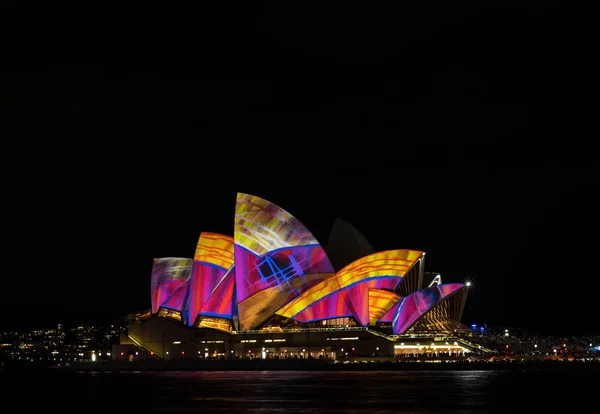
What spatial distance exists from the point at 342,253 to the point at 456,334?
13.6 metres

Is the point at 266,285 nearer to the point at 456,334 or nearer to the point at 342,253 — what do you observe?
the point at 342,253

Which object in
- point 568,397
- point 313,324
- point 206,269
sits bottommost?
point 568,397

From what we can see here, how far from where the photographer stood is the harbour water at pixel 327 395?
1612 inches

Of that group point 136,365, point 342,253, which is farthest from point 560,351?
point 136,365

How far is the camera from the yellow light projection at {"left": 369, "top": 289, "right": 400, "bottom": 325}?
84562mm

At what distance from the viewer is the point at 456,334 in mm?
88500

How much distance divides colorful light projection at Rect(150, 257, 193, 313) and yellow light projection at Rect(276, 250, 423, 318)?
39.8 ft

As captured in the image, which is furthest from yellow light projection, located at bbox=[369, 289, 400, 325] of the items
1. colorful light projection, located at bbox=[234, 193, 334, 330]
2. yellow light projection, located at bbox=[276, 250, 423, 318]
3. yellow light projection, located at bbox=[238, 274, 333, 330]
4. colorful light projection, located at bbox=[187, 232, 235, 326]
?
colorful light projection, located at bbox=[187, 232, 235, 326]

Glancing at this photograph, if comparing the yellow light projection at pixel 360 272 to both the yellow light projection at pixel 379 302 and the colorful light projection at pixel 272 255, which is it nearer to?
the colorful light projection at pixel 272 255

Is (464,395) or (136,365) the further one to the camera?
(136,365)

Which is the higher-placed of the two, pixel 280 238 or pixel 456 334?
pixel 280 238

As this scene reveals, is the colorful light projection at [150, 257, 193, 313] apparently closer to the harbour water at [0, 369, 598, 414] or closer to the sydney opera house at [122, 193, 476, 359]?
the sydney opera house at [122, 193, 476, 359]

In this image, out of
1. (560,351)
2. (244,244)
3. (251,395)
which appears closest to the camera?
(251,395)

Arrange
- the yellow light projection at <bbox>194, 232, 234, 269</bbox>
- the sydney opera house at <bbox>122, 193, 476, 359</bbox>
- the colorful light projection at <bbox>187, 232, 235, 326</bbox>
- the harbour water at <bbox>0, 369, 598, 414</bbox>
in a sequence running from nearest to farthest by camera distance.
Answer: the harbour water at <bbox>0, 369, 598, 414</bbox>
the sydney opera house at <bbox>122, 193, 476, 359</bbox>
the yellow light projection at <bbox>194, 232, 234, 269</bbox>
the colorful light projection at <bbox>187, 232, 235, 326</bbox>
